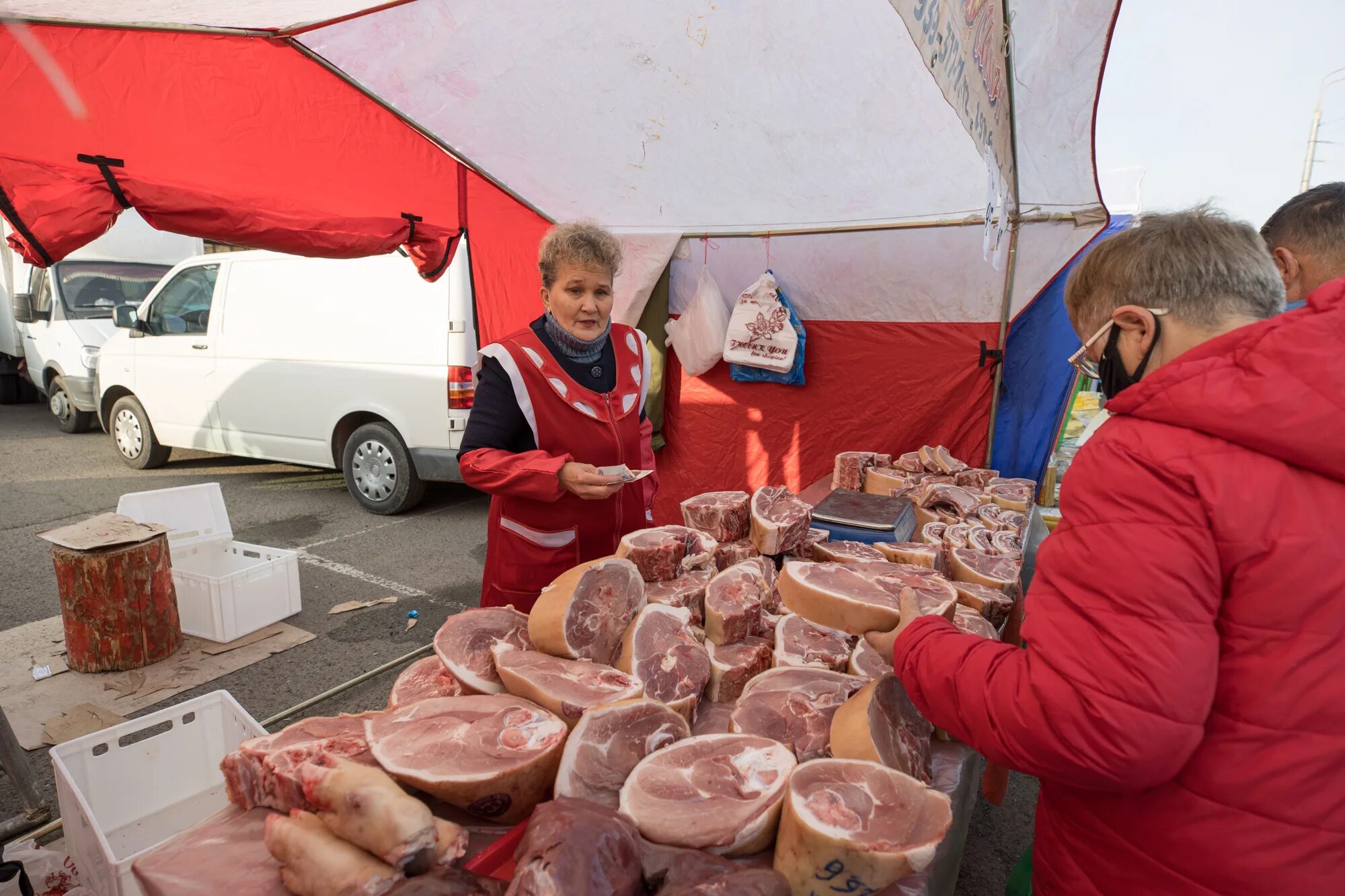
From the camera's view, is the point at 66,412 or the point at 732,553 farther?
the point at 66,412

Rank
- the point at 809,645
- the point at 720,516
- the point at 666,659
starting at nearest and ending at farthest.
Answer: the point at 666,659 < the point at 809,645 < the point at 720,516

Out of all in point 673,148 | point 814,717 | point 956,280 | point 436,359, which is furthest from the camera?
point 436,359

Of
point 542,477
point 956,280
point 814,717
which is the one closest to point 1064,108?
point 956,280

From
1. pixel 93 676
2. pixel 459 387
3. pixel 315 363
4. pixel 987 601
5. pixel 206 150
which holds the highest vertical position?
pixel 206 150

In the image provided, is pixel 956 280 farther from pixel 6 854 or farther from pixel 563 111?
pixel 6 854

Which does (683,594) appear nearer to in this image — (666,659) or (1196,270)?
(666,659)

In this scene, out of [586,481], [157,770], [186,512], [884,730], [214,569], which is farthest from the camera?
[214,569]

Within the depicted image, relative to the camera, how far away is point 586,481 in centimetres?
238

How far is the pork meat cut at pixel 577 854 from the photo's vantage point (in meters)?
1.01

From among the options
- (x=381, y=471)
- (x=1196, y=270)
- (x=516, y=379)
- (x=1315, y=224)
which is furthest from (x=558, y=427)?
(x=381, y=471)

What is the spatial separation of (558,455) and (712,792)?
1514 mm

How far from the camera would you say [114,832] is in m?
2.41

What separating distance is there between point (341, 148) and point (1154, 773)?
4.45 metres

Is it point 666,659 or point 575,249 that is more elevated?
point 575,249
